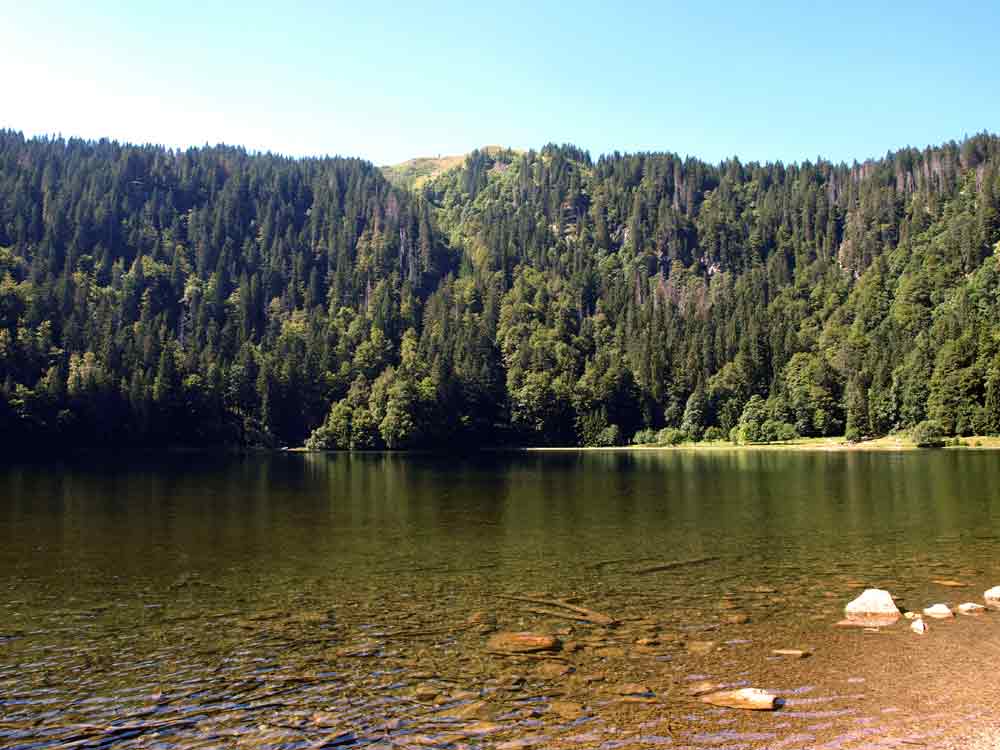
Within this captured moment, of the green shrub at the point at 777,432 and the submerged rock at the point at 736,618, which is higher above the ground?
the green shrub at the point at 777,432

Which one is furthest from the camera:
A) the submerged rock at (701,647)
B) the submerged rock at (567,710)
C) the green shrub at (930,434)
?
the green shrub at (930,434)

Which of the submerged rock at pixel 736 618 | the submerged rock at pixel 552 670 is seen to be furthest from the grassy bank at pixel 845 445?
the submerged rock at pixel 552 670

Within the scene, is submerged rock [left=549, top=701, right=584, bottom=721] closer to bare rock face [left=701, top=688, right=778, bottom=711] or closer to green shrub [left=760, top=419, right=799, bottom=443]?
bare rock face [left=701, top=688, right=778, bottom=711]

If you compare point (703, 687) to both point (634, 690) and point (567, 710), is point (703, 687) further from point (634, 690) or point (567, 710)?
point (567, 710)

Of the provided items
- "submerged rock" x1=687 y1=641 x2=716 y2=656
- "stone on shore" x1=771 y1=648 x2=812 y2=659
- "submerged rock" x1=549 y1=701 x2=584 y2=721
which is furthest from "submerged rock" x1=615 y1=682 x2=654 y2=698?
"stone on shore" x1=771 y1=648 x2=812 y2=659

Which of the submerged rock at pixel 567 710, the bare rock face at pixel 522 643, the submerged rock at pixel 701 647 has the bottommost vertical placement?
the submerged rock at pixel 701 647

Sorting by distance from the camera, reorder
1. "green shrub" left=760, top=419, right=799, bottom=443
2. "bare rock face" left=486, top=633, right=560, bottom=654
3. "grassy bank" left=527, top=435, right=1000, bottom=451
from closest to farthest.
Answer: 1. "bare rock face" left=486, top=633, right=560, bottom=654
2. "grassy bank" left=527, top=435, right=1000, bottom=451
3. "green shrub" left=760, top=419, right=799, bottom=443

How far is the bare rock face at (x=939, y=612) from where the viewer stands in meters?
24.6

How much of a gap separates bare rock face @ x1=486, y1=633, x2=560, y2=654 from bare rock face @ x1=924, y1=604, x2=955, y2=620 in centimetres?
1124

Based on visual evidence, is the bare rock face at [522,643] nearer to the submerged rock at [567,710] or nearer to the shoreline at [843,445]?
the submerged rock at [567,710]

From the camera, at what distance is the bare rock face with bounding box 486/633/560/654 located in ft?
71.6

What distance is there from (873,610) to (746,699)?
983cm

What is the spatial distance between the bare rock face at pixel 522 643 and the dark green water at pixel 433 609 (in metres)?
0.60

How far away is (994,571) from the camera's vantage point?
32.8 m
